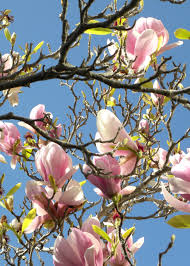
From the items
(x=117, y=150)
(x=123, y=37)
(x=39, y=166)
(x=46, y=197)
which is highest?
(x=123, y=37)

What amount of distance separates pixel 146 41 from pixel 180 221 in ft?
3.75

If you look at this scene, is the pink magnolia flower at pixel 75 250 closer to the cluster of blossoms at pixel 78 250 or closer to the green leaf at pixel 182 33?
the cluster of blossoms at pixel 78 250

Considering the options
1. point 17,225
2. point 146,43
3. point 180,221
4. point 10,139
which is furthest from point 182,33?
point 10,139

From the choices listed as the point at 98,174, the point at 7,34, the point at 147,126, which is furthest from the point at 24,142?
the point at 98,174

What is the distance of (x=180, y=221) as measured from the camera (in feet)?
3.18

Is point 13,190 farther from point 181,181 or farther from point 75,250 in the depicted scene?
point 181,181

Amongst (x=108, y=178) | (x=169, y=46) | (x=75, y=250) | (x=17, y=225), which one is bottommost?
(x=17, y=225)

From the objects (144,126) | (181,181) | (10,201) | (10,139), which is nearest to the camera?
(181,181)

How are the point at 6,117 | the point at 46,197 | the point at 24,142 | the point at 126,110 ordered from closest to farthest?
the point at 46,197, the point at 6,117, the point at 24,142, the point at 126,110

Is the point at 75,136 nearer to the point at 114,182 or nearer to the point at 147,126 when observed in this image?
the point at 147,126

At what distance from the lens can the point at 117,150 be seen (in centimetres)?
Answer: 130

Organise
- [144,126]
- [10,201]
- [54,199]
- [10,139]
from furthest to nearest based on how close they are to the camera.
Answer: [144,126] → [10,139] → [10,201] → [54,199]

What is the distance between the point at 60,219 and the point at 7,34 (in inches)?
62.9

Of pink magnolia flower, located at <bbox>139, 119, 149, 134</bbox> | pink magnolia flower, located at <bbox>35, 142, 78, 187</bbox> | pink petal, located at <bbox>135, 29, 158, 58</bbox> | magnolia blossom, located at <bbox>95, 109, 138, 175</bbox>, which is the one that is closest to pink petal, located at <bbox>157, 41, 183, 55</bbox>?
pink petal, located at <bbox>135, 29, 158, 58</bbox>
